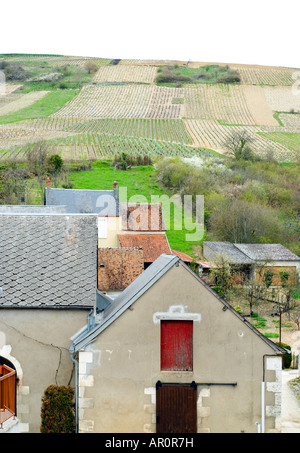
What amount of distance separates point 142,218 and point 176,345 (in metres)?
33.0

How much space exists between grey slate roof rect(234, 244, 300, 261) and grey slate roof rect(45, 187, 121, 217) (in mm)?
9873

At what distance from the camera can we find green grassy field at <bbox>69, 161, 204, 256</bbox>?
52.0 metres

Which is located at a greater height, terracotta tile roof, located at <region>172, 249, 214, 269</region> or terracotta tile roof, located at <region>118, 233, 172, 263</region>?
terracotta tile roof, located at <region>118, 233, 172, 263</region>

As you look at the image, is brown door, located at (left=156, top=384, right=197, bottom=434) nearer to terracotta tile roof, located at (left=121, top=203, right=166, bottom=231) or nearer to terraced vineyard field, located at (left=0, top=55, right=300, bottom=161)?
terracotta tile roof, located at (left=121, top=203, right=166, bottom=231)

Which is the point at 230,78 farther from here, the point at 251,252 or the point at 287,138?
the point at 251,252

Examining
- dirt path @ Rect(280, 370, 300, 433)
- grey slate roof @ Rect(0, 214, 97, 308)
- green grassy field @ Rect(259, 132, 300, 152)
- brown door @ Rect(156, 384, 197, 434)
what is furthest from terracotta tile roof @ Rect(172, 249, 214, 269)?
green grassy field @ Rect(259, 132, 300, 152)

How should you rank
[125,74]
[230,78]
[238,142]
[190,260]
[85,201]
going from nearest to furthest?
[85,201], [190,260], [238,142], [230,78], [125,74]

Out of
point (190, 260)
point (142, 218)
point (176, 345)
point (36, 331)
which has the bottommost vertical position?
point (176, 345)

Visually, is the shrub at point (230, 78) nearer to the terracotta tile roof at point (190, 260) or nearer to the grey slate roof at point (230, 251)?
the grey slate roof at point (230, 251)

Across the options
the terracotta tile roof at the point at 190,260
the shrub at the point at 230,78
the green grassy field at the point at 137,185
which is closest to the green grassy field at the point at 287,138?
the green grassy field at the point at 137,185

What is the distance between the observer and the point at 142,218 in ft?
147

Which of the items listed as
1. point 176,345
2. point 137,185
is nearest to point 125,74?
point 137,185

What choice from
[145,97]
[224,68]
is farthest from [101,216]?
[224,68]

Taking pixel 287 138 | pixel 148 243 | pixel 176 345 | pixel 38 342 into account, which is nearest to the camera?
pixel 176 345
